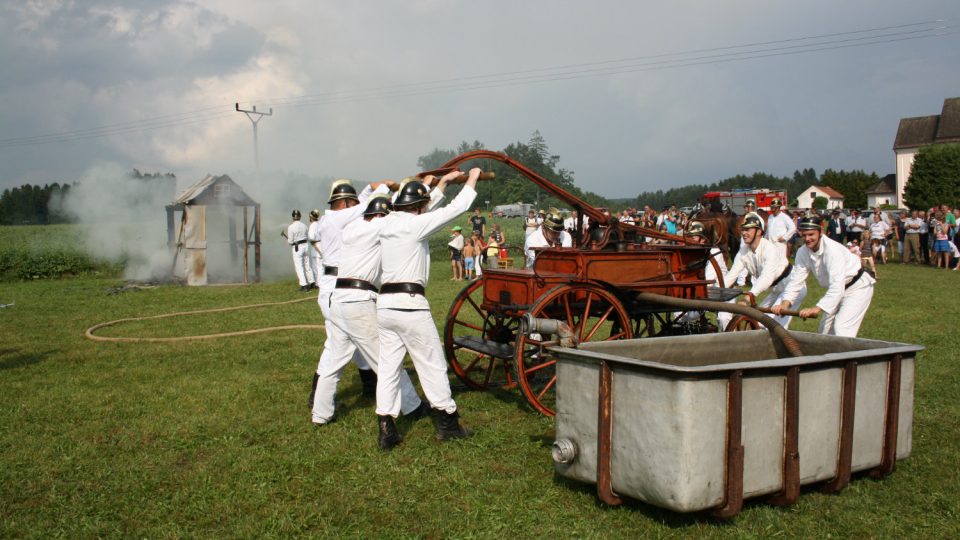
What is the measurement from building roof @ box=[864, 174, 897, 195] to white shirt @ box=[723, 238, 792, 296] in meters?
85.8

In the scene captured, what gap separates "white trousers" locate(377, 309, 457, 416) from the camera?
5414 mm

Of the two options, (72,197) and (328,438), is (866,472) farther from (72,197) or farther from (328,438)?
(72,197)

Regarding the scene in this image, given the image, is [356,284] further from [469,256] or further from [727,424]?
[469,256]

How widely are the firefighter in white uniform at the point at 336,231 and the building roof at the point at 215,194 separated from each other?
13.5 meters

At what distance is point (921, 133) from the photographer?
2884 inches

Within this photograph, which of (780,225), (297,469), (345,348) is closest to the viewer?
(297,469)

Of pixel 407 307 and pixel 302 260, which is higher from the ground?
pixel 407 307

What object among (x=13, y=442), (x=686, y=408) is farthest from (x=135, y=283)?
(x=686, y=408)

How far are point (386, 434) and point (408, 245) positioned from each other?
1.40 m

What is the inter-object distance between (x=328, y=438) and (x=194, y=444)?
3.34ft

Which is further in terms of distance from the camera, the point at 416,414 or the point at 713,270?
the point at 713,270

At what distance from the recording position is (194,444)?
568 cm

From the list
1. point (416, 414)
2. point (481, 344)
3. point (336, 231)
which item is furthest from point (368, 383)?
point (336, 231)

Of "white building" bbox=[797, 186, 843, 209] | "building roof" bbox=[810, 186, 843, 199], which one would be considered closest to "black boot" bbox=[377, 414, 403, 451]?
"white building" bbox=[797, 186, 843, 209]
